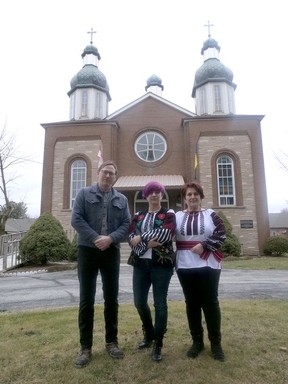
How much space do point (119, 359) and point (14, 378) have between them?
1.00 meters

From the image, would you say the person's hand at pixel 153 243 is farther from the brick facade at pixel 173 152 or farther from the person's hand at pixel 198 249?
the brick facade at pixel 173 152

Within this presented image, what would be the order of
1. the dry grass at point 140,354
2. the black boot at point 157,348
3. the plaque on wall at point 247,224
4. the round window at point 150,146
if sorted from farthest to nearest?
the round window at point 150,146
the plaque on wall at point 247,224
the black boot at point 157,348
the dry grass at point 140,354

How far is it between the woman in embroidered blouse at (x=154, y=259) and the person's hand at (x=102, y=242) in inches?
10.9

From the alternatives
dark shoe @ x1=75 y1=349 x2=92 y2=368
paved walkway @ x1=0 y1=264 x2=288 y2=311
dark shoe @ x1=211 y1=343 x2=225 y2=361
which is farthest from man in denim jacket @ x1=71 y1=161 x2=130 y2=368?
paved walkway @ x1=0 y1=264 x2=288 y2=311

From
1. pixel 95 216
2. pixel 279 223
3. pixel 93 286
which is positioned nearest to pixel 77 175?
pixel 95 216

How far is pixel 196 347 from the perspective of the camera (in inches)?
135

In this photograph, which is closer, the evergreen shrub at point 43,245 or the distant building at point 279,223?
the evergreen shrub at point 43,245

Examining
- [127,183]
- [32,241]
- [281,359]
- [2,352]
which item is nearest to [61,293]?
[2,352]

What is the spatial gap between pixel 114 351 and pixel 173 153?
691 inches

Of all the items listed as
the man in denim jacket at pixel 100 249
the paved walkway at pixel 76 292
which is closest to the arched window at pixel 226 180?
the paved walkway at pixel 76 292

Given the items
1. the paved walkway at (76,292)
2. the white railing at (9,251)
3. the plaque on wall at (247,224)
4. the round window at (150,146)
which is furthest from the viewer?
the round window at (150,146)

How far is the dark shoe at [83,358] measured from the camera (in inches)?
126

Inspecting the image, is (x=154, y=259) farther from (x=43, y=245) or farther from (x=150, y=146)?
(x=150, y=146)

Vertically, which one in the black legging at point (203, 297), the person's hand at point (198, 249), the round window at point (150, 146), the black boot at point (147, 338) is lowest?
the black boot at point (147, 338)
